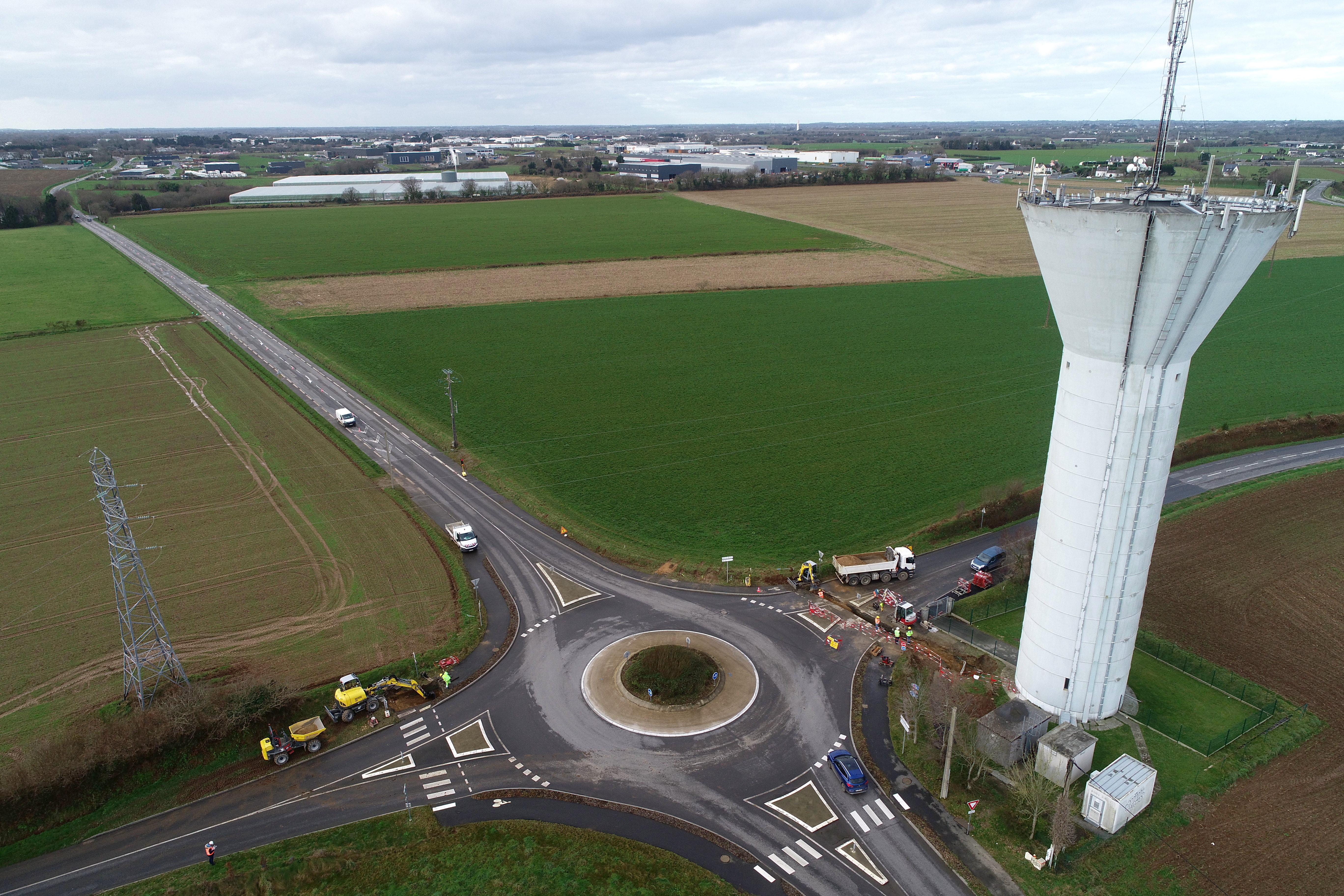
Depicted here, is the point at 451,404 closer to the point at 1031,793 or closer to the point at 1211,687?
the point at 1031,793

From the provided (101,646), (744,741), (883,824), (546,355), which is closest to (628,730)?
(744,741)

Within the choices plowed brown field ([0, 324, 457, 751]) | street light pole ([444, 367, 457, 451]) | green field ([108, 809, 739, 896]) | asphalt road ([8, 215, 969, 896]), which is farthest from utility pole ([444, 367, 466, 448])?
green field ([108, 809, 739, 896])

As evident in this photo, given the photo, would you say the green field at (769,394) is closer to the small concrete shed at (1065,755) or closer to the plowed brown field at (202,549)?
the plowed brown field at (202,549)

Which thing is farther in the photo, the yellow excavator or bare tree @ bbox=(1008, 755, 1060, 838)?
the yellow excavator

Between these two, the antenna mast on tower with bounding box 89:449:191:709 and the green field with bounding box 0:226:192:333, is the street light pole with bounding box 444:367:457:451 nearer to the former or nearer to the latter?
the antenna mast on tower with bounding box 89:449:191:709

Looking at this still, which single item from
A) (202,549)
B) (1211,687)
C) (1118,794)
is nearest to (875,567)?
(1211,687)
